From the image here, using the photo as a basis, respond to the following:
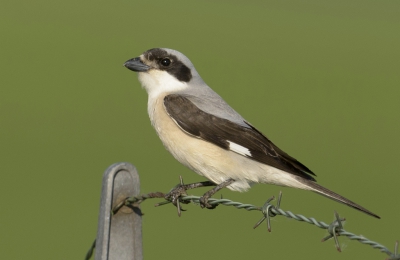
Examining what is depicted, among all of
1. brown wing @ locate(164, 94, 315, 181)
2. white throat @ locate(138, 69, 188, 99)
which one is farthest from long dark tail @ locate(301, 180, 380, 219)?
white throat @ locate(138, 69, 188, 99)

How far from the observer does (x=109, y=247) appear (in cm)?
329

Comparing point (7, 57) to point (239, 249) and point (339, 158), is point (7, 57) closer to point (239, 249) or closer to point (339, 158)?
point (339, 158)

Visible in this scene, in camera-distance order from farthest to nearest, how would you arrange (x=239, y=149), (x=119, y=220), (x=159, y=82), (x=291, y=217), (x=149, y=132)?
(x=149, y=132), (x=159, y=82), (x=239, y=149), (x=119, y=220), (x=291, y=217)

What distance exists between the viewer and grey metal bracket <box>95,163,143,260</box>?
325 cm

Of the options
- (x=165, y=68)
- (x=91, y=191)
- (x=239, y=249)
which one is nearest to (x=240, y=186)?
(x=165, y=68)

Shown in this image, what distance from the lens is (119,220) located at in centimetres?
342

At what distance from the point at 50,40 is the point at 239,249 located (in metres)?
7.33

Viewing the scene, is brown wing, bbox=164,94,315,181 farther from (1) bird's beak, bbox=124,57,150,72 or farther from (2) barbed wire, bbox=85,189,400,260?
(2) barbed wire, bbox=85,189,400,260

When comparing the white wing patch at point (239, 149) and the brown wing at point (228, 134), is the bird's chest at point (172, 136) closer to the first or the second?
the brown wing at point (228, 134)

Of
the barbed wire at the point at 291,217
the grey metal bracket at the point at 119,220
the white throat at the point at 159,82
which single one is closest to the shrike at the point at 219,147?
the white throat at the point at 159,82

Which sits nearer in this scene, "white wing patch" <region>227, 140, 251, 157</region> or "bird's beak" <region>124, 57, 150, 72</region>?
"white wing patch" <region>227, 140, 251, 157</region>

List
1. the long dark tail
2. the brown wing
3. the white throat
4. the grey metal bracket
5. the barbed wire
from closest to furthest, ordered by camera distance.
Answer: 1. the barbed wire
2. the grey metal bracket
3. the long dark tail
4. the brown wing
5. the white throat

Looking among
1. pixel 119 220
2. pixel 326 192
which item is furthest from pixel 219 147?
pixel 119 220

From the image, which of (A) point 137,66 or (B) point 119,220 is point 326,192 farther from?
(A) point 137,66
